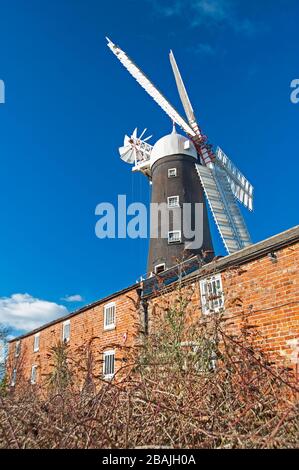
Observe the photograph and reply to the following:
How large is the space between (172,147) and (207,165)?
139 inches

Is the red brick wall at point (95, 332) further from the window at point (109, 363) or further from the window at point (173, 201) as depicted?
the window at point (173, 201)

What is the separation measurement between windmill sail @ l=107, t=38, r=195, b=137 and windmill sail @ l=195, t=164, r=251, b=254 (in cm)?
483

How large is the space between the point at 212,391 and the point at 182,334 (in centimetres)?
205

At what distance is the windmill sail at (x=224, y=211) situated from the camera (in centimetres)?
2227

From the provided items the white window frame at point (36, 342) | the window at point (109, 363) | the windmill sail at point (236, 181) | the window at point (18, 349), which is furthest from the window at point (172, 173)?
the window at point (18, 349)

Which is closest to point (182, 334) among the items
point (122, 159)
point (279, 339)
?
point (279, 339)

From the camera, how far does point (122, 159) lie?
30.9 m

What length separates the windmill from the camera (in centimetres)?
2350

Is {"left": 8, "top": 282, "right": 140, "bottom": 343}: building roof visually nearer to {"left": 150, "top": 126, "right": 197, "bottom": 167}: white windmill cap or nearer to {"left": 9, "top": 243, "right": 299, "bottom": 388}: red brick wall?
{"left": 9, "top": 243, "right": 299, "bottom": 388}: red brick wall

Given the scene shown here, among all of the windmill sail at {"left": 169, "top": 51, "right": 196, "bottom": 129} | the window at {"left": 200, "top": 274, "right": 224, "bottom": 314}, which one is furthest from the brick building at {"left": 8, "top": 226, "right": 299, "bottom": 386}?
the windmill sail at {"left": 169, "top": 51, "right": 196, "bottom": 129}
